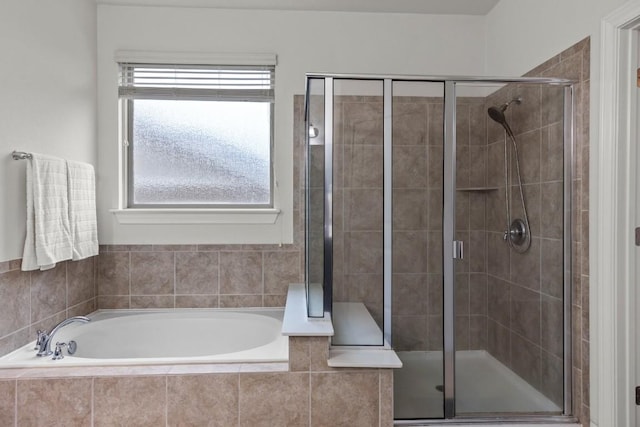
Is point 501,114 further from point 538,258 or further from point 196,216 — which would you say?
point 196,216

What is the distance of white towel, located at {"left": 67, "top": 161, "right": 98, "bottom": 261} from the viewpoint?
2.38 metres

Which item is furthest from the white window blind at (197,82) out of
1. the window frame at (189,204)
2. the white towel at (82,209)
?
the white towel at (82,209)

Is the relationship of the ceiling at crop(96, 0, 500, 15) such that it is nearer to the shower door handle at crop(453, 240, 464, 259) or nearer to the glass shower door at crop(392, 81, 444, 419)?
the glass shower door at crop(392, 81, 444, 419)

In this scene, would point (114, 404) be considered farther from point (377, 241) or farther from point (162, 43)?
point (162, 43)

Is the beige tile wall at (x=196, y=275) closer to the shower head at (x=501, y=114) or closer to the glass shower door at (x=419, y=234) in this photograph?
the glass shower door at (x=419, y=234)

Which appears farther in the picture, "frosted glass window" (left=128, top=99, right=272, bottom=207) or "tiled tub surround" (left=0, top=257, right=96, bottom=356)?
"frosted glass window" (left=128, top=99, right=272, bottom=207)

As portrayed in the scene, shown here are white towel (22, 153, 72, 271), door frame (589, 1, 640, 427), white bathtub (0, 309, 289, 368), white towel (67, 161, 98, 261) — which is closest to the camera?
door frame (589, 1, 640, 427)

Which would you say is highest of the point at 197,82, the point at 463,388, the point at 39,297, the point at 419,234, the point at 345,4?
the point at 345,4

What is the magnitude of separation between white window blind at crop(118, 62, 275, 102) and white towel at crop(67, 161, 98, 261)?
2.18 feet

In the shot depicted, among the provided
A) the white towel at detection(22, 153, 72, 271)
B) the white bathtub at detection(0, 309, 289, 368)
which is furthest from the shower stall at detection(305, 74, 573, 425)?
the white towel at detection(22, 153, 72, 271)

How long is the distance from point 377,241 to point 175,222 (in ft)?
5.13

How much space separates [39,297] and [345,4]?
2584mm

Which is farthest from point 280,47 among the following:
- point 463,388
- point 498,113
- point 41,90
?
point 463,388

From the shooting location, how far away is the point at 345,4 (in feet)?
9.23
